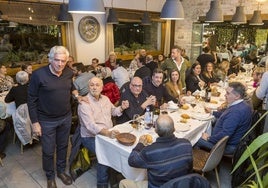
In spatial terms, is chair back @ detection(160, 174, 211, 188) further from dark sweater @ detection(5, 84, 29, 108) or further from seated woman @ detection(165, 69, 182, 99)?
dark sweater @ detection(5, 84, 29, 108)

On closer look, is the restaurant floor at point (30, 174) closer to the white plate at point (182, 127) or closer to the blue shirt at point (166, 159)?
the white plate at point (182, 127)

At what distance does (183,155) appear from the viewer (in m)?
1.85

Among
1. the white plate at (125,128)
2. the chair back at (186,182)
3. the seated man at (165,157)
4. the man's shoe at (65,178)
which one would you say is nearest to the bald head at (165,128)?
the seated man at (165,157)

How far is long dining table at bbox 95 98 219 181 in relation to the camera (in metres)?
2.38

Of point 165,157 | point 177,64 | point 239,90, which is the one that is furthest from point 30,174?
point 177,64

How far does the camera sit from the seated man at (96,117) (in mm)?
2734

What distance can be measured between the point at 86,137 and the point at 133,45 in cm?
598

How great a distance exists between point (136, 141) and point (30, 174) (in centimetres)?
172

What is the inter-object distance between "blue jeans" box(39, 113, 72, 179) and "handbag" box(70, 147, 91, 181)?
0.57ft

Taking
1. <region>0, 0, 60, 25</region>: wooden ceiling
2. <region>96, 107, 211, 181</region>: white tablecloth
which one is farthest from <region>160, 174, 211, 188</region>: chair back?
<region>0, 0, 60, 25</region>: wooden ceiling

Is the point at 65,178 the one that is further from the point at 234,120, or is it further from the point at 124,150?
the point at 234,120

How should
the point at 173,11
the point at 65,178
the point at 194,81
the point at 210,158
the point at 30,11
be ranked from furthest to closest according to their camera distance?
the point at 30,11
the point at 194,81
the point at 173,11
the point at 65,178
the point at 210,158

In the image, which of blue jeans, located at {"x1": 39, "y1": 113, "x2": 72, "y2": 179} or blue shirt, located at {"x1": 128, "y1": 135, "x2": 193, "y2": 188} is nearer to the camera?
blue shirt, located at {"x1": 128, "y1": 135, "x2": 193, "y2": 188}

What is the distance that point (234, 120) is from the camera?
273cm
